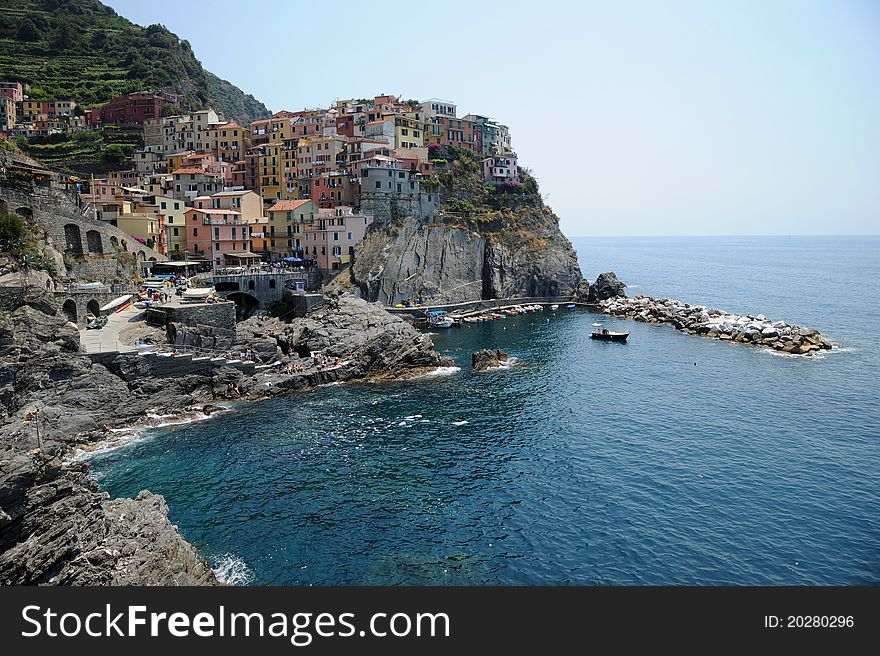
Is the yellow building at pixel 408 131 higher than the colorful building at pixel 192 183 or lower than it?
higher

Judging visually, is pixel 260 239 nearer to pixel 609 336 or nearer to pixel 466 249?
pixel 466 249

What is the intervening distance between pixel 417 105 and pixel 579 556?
11169cm

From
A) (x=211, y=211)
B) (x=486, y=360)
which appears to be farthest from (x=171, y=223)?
(x=486, y=360)

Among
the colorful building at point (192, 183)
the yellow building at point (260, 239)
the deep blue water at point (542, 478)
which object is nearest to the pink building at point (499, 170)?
the yellow building at point (260, 239)

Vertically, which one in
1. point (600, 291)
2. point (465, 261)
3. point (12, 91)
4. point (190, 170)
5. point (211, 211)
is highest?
point (12, 91)

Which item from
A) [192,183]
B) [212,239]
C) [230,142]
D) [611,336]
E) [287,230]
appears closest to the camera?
[611,336]

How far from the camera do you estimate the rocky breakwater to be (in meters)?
73.8

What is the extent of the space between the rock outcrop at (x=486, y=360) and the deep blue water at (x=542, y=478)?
2258 millimetres

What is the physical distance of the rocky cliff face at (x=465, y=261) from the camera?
90750 mm

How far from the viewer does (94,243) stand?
6806 cm

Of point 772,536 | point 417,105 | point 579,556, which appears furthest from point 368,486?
point 417,105

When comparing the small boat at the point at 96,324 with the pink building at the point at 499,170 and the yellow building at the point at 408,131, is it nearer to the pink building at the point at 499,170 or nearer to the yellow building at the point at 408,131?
the yellow building at the point at 408,131

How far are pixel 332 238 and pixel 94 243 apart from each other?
3002 centimetres

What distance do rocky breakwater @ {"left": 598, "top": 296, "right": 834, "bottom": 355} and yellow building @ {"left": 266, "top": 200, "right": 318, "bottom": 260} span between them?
1935 inches
